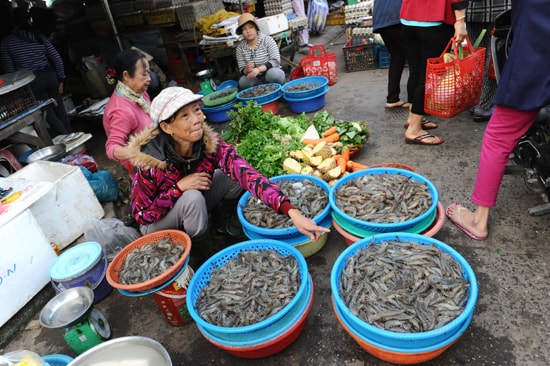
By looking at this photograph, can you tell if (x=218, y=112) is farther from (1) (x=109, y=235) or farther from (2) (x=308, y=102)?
(1) (x=109, y=235)

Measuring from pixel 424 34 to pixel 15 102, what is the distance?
5053 millimetres

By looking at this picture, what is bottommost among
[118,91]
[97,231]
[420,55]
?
[97,231]

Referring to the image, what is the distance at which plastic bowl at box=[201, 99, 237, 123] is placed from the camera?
6.12 meters

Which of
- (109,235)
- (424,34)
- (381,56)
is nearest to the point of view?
(109,235)

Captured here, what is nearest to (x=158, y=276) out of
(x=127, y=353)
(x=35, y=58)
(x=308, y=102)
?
(x=127, y=353)

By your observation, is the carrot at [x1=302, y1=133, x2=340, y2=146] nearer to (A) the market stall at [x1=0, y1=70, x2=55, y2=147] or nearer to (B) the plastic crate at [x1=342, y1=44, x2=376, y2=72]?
(A) the market stall at [x1=0, y1=70, x2=55, y2=147]

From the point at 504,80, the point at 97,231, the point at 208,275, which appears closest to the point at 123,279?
the point at 208,275

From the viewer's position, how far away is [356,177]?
10.5ft

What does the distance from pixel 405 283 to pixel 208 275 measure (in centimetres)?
134

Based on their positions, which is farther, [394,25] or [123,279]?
[394,25]

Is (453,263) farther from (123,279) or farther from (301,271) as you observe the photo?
(123,279)

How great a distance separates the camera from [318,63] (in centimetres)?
665

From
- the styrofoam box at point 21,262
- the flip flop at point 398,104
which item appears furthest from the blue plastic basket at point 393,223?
the flip flop at point 398,104

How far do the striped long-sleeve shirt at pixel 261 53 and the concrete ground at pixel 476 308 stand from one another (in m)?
3.23
